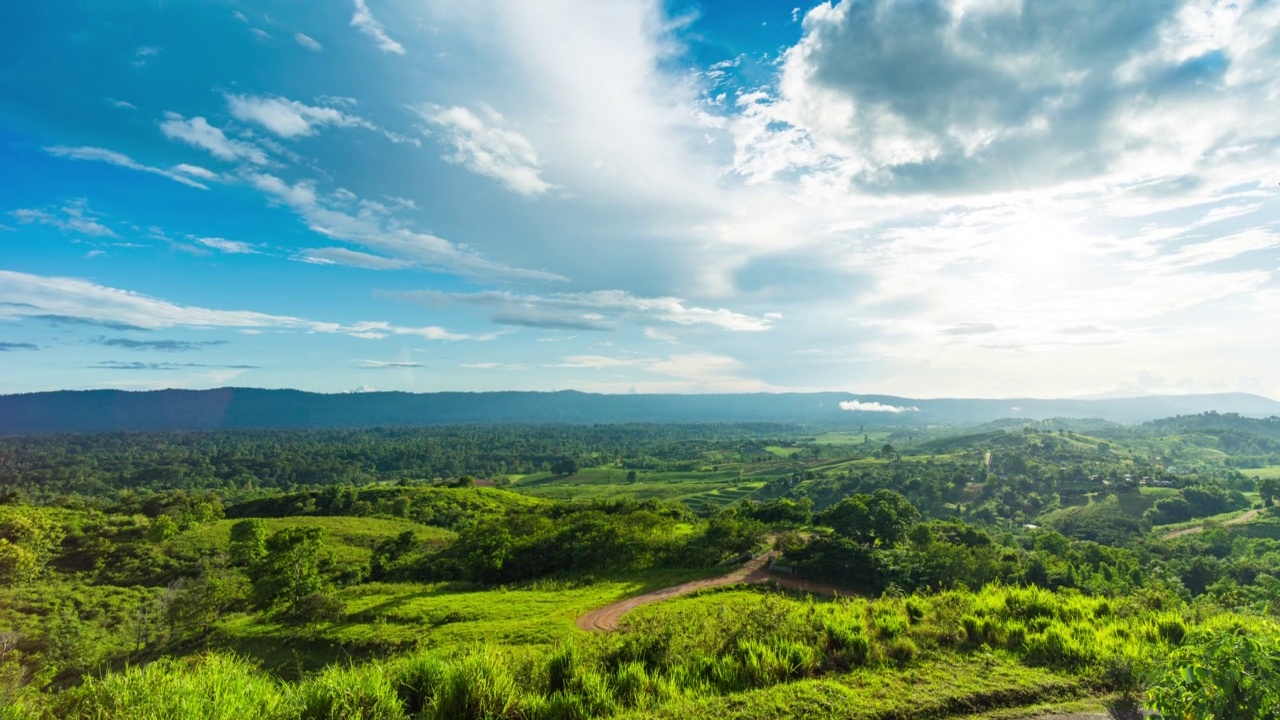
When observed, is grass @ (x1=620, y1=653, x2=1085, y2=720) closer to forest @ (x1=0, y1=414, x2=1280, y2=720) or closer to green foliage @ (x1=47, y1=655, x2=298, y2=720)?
forest @ (x1=0, y1=414, x2=1280, y2=720)

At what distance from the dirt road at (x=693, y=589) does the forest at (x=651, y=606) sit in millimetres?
391

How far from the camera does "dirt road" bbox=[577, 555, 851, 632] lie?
22.6 m

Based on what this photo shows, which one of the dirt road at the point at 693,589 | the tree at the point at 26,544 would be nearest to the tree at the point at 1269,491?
the dirt road at the point at 693,589

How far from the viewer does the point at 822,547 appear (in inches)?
1247

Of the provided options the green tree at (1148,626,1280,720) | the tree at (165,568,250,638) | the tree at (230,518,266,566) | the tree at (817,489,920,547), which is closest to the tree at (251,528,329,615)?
the tree at (165,568,250,638)

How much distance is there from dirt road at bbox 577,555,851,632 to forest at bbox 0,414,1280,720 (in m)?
0.39

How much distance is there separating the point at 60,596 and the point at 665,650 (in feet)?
176

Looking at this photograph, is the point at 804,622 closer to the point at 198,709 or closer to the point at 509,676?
the point at 509,676

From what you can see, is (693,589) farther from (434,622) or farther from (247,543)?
(247,543)

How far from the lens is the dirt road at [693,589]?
22609mm

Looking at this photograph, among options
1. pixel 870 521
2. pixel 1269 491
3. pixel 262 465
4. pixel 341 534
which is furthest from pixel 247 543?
pixel 1269 491

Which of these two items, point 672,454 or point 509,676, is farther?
point 672,454

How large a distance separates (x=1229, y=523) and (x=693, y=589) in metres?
98.2

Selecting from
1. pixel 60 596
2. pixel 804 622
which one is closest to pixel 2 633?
pixel 60 596
